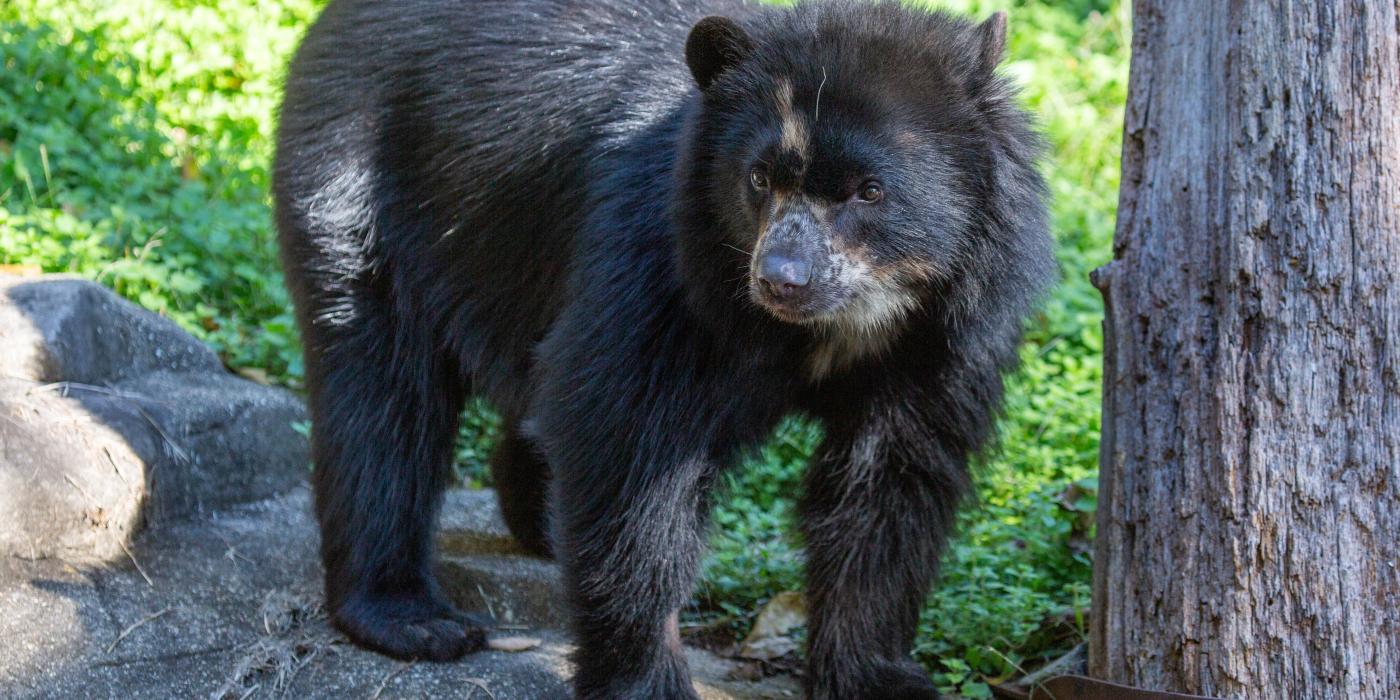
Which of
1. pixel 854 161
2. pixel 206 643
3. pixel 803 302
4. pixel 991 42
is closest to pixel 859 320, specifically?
pixel 803 302

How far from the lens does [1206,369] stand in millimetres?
3598

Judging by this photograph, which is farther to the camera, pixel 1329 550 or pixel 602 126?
pixel 602 126

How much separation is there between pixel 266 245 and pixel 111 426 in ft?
8.00

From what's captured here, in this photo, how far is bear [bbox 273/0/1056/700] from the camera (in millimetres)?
3562

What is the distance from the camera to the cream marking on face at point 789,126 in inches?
136

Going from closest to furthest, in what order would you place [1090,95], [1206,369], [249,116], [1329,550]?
[1329,550] < [1206,369] < [249,116] < [1090,95]

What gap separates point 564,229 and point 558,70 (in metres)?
0.51

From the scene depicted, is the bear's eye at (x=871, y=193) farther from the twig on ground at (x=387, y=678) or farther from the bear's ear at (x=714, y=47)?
the twig on ground at (x=387, y=678)

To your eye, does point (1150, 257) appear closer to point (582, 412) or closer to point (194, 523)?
point (582, 412)

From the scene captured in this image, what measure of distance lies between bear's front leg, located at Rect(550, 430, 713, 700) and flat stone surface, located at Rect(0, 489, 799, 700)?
36cm

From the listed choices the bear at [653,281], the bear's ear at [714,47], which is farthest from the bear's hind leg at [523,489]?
the bear's ear at [714,47]

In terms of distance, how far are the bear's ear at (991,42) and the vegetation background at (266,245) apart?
1.10 ft

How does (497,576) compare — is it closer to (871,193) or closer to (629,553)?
(629,553)

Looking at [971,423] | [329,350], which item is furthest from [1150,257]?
[329,350]
